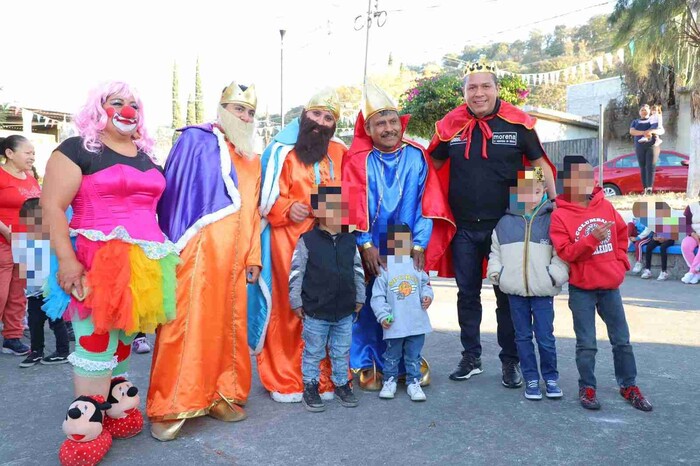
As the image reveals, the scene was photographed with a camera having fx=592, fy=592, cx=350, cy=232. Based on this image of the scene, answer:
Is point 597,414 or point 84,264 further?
point 597,414

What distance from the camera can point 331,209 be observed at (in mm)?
3859

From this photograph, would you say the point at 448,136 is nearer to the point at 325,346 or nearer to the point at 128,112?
the point at 325,346

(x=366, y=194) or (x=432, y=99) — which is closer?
(x=366, y=194)

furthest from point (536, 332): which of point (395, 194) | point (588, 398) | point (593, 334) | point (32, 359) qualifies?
point (32, 359)

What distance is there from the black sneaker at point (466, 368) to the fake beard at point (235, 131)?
2.21 metres

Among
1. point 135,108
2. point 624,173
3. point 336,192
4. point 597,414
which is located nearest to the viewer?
point 135,108

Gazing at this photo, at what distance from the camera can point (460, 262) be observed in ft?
14.4

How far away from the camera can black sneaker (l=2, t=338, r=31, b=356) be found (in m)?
5.45

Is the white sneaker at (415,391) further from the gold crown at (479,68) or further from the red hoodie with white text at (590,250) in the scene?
the gold crown at (479,68)

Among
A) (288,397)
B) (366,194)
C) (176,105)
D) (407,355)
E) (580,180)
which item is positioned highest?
(176,105)

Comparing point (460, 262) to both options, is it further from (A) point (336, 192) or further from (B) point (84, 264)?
(B) point (84, 264)

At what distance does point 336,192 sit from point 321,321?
2.80 feet

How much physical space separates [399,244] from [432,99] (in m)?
18.0

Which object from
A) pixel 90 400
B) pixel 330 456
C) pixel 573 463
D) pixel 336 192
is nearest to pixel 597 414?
pixel 573 463
